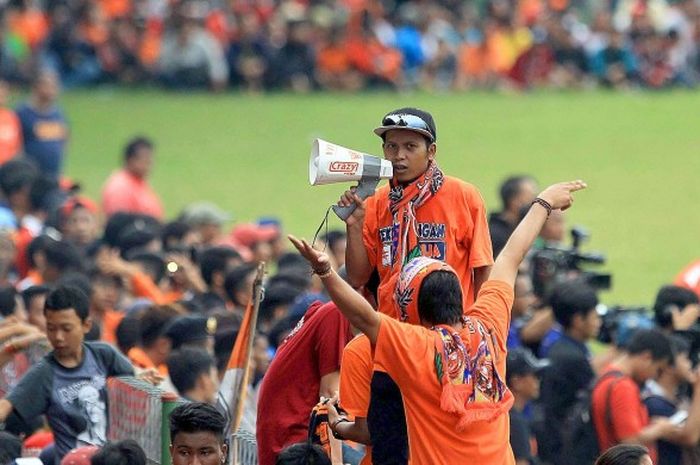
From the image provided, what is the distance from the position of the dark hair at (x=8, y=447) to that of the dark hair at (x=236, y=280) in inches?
163

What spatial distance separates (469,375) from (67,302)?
242 centimetres

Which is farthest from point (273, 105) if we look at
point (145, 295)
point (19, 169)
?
point (145, 295)

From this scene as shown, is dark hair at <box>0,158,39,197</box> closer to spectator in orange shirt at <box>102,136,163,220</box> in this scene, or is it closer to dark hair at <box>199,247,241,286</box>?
spectator in orange shirt at <box>102,136,163,220</box>

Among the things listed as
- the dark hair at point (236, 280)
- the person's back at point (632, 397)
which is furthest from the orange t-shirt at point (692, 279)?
the dark hair at point (236, 280)

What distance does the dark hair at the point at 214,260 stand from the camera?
11805mm

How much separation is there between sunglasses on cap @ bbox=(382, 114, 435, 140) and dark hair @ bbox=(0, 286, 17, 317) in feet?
12.2

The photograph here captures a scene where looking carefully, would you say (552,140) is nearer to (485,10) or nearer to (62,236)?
(485,10)

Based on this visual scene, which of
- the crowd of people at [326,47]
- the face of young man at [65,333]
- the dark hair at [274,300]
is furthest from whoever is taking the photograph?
the crowd of people at [326,47]

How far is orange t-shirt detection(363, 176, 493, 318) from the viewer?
6.74 meters

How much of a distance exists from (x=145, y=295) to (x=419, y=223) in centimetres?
530

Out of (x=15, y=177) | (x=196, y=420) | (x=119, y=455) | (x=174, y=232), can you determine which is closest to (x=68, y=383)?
(x=119, y=455)

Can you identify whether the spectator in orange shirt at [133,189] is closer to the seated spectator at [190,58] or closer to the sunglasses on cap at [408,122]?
the sunglasses on cap at [408,122]

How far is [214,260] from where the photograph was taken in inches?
466

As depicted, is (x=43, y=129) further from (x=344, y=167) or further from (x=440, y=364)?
(x=440, y=364)
